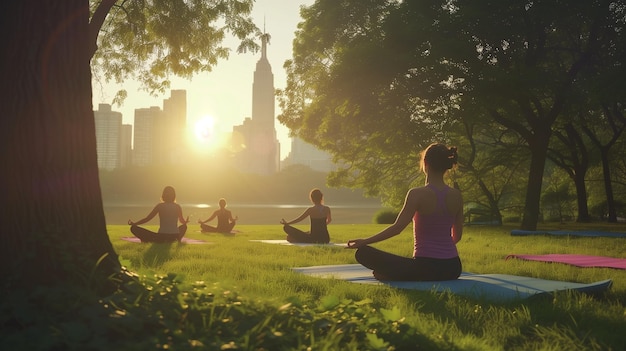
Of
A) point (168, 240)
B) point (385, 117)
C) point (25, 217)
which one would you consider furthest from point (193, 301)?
point (385, 117)

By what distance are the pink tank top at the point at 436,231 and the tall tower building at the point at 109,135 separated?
138674mm

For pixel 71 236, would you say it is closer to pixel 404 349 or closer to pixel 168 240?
pixel 404 349

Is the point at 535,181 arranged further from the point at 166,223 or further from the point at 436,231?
the point at 436,231

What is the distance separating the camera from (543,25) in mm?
18359

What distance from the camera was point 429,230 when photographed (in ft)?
18.2

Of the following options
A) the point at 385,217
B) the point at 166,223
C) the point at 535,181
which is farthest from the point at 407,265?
the point at 385,217

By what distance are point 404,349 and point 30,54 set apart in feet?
9.65

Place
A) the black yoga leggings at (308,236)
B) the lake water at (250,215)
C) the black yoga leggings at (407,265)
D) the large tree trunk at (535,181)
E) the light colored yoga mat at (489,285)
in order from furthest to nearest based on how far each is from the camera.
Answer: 1. the lake water at (250,215)
2. the large tree trunk at (535,181)
3. the black yoga leggings at (308,236)
4. the black yoga leggings at (407,265)
5. the light colored yoga mat at (489,285)

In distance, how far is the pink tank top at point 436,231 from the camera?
5.48 metres

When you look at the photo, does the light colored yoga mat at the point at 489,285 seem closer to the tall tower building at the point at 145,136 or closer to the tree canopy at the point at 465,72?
the tree canopy at the point at 465,72

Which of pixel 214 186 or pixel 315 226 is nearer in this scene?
pixel 315 226

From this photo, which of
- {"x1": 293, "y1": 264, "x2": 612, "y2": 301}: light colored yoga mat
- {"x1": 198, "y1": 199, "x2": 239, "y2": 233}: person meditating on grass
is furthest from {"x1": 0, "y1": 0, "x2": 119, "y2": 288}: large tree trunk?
{"x1": 198, "y1": 199, "x2": 239, "y2": 233}: person meditating on grass

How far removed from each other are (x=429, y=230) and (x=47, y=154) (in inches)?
136

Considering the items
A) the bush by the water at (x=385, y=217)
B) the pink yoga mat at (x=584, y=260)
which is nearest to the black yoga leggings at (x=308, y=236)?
the pink yoga mat at (x=584, y=260)
